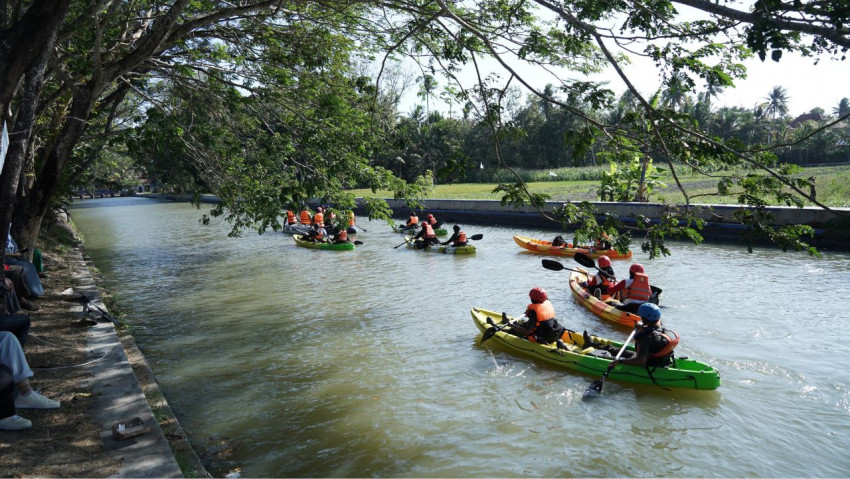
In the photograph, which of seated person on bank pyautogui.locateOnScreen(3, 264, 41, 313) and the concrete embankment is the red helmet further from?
seated person on bank pyautogui.locateOnScreen(3, 264, 41, 313)

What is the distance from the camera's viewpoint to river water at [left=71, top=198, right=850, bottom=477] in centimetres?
682

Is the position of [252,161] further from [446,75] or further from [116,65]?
[446,75]

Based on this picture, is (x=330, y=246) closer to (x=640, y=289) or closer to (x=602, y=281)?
(x=602, y=281)

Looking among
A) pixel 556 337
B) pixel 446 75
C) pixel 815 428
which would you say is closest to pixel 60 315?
pixel 446 75

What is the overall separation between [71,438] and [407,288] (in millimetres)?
10880

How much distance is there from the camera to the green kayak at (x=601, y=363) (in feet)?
26.8

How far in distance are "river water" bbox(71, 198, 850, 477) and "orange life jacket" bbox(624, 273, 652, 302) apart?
72cm

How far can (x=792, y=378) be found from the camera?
8828mm

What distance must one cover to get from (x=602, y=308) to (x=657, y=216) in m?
13.4

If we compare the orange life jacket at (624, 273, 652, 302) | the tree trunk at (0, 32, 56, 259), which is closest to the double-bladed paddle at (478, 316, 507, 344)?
the orange life jacket at (624, 273, 652, 302)

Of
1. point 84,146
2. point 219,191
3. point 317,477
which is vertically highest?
point 84,146

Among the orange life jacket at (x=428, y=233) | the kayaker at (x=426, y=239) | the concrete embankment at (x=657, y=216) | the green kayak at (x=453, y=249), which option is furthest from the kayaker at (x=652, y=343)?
the orange life jacket at (x=428, y=233)

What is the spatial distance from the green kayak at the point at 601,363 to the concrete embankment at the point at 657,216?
2178mm

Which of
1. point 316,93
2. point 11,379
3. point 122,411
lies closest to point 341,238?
point 316,93
